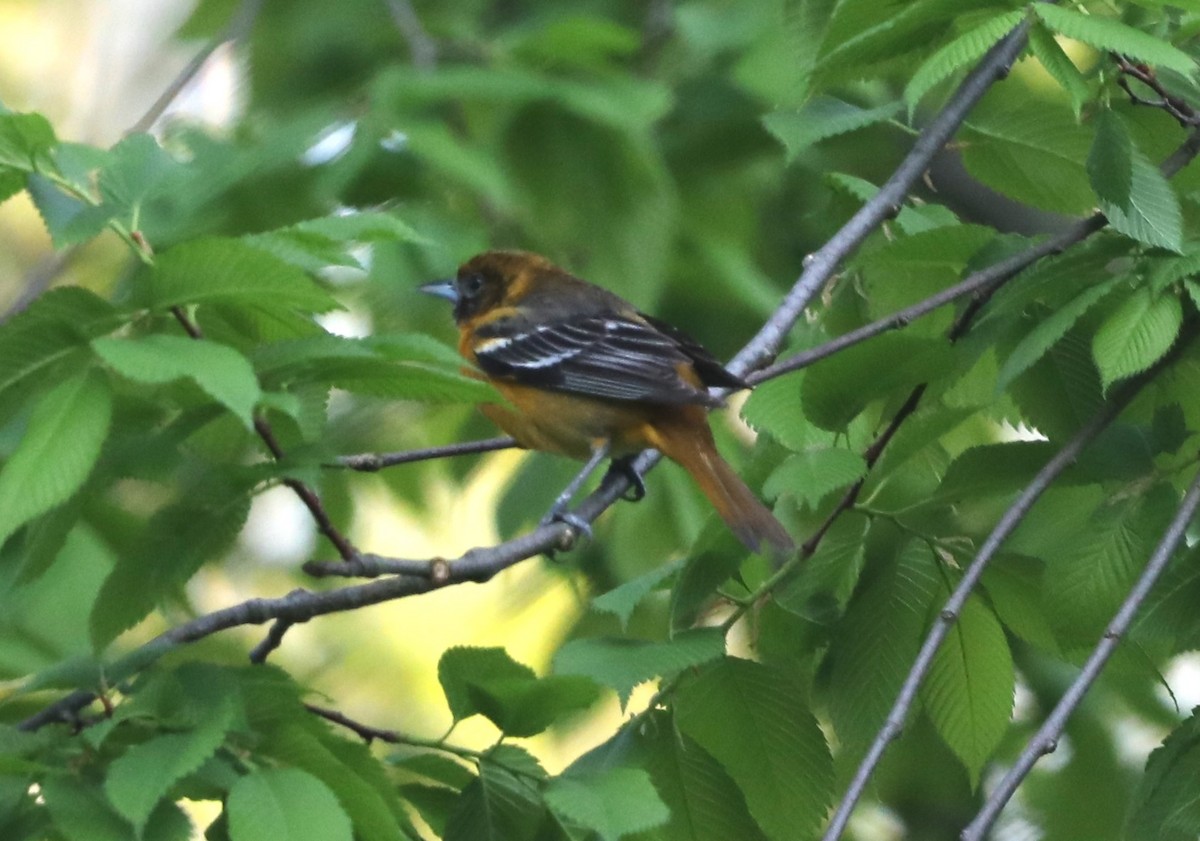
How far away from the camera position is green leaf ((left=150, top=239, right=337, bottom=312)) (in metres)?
2.30

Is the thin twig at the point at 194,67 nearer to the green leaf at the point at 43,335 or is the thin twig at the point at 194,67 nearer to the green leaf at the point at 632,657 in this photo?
the green leaf at the point at 43,335

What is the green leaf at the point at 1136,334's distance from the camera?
8.50 ft

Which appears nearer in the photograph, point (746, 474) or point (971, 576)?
point (971, 576)

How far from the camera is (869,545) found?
9.94 feet

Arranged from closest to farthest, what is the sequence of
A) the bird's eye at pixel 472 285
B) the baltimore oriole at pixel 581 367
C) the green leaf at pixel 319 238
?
the green leaf at pixel 319 238
the baltimore oriole at pixel 581 367
the bird's eye at pixel 472 285

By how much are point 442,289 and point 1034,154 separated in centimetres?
280

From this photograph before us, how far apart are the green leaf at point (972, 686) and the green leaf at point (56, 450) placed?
1.53 meters

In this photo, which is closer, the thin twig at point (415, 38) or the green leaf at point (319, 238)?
the green leaf at point (319, 238)

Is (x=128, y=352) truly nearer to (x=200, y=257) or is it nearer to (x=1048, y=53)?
(x=200, y=257)

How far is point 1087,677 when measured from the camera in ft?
8.26

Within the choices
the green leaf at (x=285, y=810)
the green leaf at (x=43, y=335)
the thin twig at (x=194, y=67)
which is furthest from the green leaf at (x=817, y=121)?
the thin twig at (x=194, y=67)

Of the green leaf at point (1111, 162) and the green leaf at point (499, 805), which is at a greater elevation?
the green leaf at point (1111, 162)

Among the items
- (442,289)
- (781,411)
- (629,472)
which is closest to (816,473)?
(781,411)

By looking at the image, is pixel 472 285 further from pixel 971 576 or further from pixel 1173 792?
pixel 1173 792
